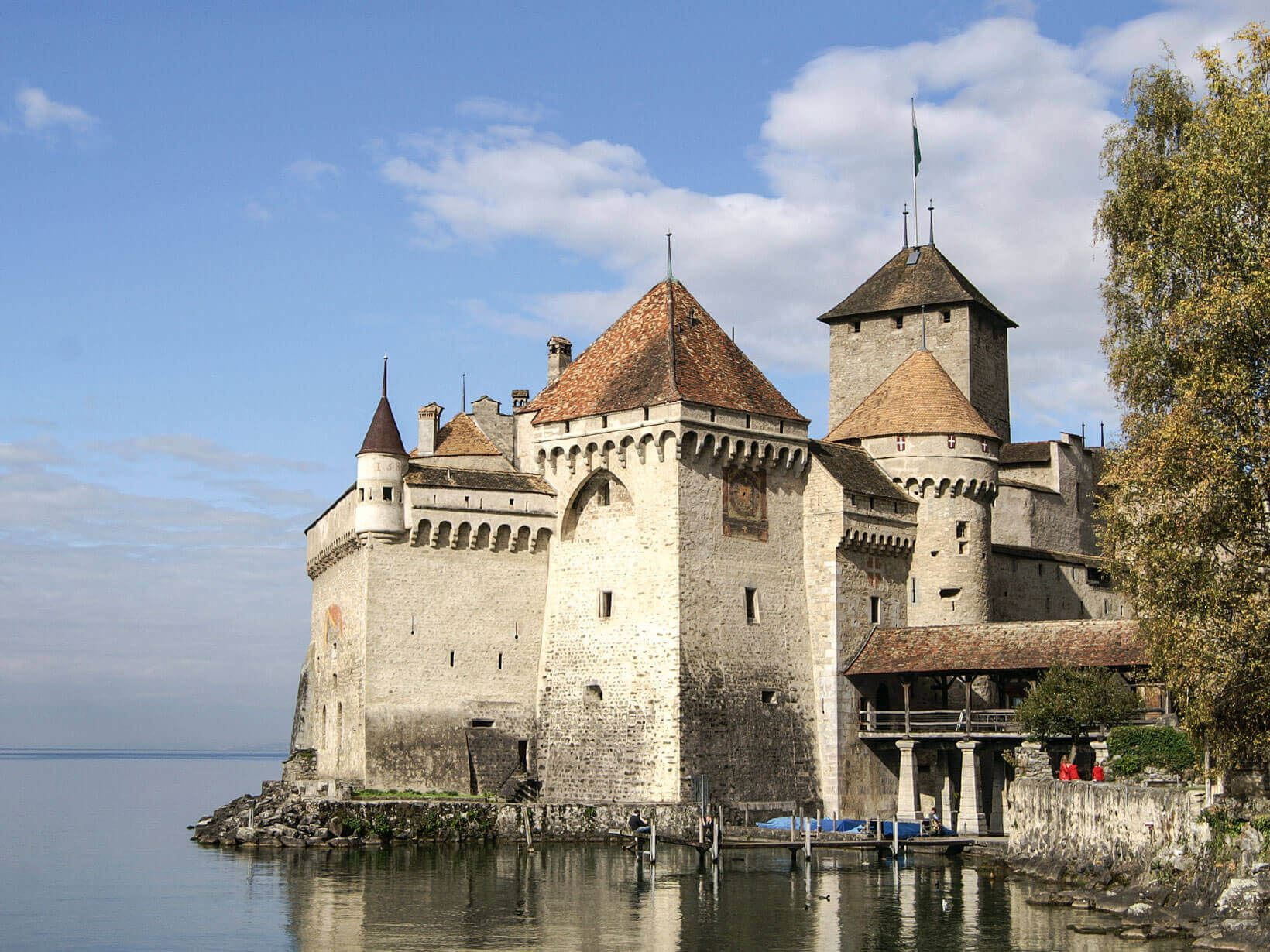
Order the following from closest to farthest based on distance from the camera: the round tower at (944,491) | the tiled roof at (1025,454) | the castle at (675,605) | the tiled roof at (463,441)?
the castle at (675,605)
the round tower at (944,491)
the tiled roof at (463,441)
the tiled roof at (1025,454)

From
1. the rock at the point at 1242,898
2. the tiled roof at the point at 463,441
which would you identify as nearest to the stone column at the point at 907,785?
the tiled roof at the point at 463,441

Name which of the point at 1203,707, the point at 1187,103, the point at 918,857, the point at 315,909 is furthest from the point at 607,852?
the point at 1187,103

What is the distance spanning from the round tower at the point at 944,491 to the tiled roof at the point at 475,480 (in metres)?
9.45

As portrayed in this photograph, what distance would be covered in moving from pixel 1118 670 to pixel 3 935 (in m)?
23.2

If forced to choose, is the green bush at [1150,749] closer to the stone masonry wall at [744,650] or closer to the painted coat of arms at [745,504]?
the stone masonry wall at [744,650]

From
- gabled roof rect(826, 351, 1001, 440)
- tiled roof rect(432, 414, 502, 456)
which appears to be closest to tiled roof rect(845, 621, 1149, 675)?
gabled roof rect(826, 351, 1001, 440)

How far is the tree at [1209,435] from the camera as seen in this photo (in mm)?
23000

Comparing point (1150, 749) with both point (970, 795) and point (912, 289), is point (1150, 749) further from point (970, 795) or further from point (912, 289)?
point (912, 289)

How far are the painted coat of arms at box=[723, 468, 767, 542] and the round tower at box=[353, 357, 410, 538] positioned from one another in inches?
306

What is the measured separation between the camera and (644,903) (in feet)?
96.3

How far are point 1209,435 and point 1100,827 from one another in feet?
28.9

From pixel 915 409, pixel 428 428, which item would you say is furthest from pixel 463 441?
pixel 915 409

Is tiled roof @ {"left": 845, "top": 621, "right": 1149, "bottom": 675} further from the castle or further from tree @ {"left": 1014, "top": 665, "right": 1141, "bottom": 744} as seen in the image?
tree @ {"left": 1014, "top": 665, "right": 1141, "bottom": 744}

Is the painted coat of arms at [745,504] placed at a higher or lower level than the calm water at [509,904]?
higher
